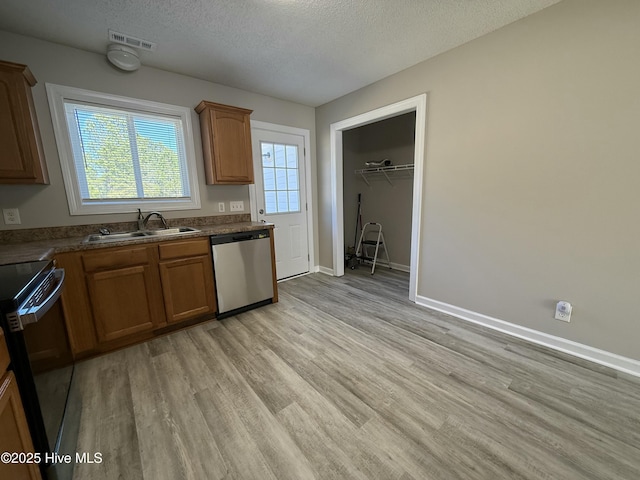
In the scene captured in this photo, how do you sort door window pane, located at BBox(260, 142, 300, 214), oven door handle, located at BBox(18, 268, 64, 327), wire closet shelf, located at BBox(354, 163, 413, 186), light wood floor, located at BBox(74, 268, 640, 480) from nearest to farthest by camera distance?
1. oven door handle, located at BBox(18, 268, 64, 327)
2. light wood floor, located at BBox(74, 268, 640, 480)
3. door window pane, located at BBox(260, 142, 300, 214)
4. wire closet shelf, located at BBox(354, 163, 413, 186)

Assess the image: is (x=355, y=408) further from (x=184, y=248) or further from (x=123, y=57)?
(x=123, y=57)

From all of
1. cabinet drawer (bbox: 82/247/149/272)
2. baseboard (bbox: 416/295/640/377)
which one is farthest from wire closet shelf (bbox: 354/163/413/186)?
cabinet drawer (bbox: 82/247/149/272)

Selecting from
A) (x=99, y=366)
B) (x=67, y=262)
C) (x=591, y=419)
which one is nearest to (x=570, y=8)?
(x=591, y=419)

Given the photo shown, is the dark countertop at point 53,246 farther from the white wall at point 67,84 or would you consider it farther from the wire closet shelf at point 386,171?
the wire closet shelf at point 386,171

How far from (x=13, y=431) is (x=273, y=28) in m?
2.62

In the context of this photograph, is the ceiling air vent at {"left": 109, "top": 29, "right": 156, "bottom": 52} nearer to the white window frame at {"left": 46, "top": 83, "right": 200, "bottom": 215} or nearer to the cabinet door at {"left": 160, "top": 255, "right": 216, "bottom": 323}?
the white window frame at {"left": 46, "top": 83, "right": 200, "bottom": 215}

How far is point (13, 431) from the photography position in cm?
80

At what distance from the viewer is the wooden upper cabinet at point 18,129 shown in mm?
1753

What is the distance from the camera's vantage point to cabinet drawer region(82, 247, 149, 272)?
1.87 meters

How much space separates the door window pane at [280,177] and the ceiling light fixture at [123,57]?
144 cm

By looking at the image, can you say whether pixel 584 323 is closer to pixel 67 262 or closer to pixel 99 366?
pixel 99 366

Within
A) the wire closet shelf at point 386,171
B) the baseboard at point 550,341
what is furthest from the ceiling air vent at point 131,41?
the baseboard at point 550,341

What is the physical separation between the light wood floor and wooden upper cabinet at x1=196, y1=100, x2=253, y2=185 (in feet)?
5.49

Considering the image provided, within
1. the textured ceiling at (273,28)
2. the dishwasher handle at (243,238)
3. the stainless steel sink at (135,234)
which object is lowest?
the dishwasher handle at (243,238)
